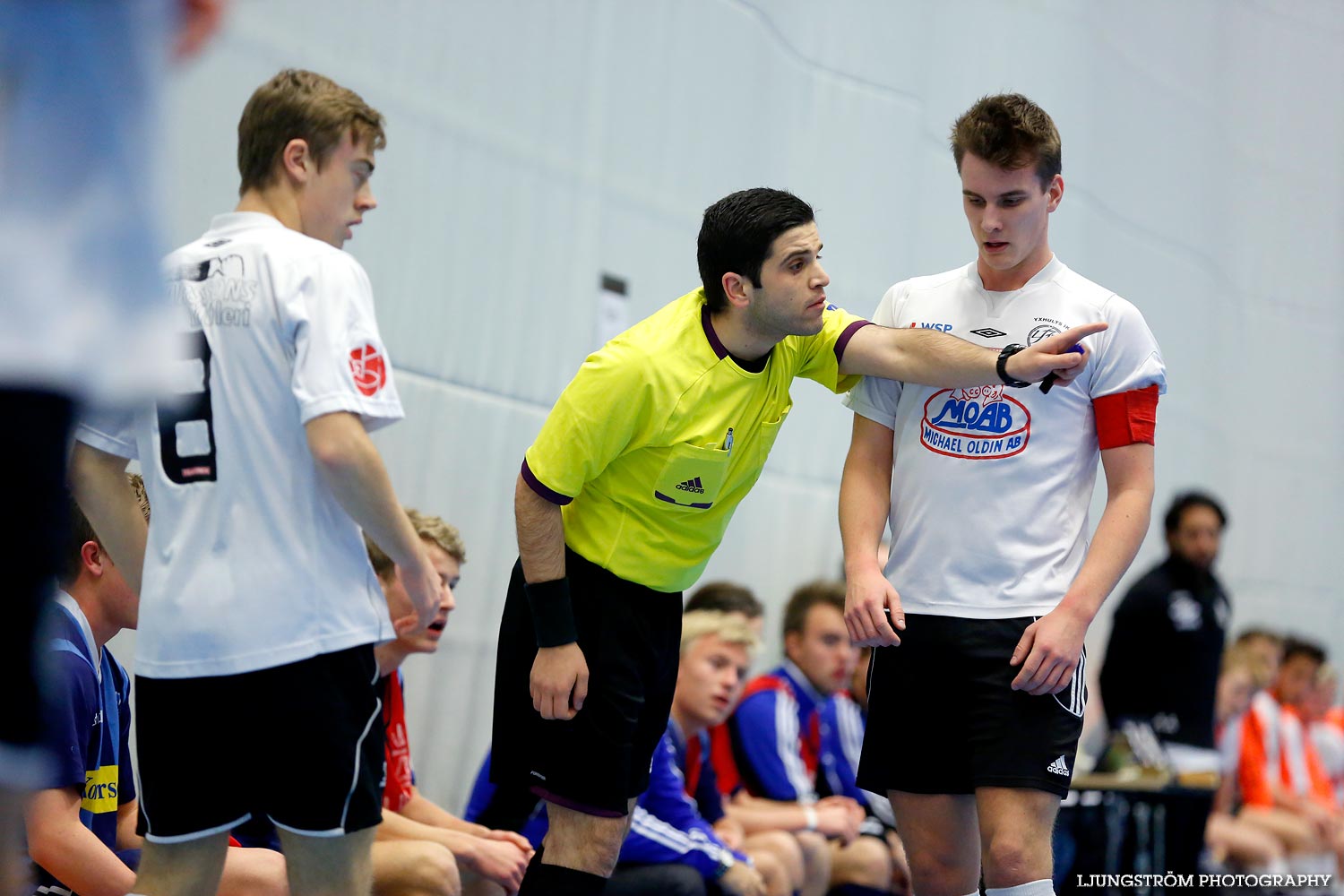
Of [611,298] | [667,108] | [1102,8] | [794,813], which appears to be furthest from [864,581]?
[1102,8]

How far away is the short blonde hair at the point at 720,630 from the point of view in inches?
209

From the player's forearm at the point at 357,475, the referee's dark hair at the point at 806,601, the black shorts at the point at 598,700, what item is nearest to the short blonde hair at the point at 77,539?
the player's forearm at the point at 357,475

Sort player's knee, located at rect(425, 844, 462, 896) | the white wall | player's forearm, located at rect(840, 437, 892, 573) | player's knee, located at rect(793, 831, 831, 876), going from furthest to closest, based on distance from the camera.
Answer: player's knee, located at rect(793, 831, 831, 876) → the white wall → player's knee, located at rect(425, 844, 462, 896) → player's forearm, located at rect(840, 437, 892, 573)

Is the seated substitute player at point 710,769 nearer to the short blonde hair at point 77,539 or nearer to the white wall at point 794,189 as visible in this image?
the white wall at point 794,189

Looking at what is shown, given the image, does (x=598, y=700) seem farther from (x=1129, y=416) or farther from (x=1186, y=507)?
(x=1186, y=507)

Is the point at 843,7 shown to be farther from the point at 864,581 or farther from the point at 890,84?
the point at 864,581

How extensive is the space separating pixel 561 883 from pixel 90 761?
118 cm

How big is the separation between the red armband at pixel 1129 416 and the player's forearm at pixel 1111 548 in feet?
0.35

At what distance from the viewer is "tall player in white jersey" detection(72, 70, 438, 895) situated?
2514 mm

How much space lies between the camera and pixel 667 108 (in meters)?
6.49

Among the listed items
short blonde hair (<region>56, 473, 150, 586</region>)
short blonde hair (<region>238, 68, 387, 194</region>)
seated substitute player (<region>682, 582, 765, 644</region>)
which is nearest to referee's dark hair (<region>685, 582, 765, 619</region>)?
seated substitute player (<region>682, 582, 765, 644</region>)

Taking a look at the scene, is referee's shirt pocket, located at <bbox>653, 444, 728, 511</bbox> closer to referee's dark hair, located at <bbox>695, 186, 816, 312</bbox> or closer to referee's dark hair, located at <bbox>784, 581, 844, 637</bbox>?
referee's dark hair, located at <bbox>695, 186, 816, 312</bbox>

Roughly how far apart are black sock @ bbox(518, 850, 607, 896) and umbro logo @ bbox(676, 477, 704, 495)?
89 cm

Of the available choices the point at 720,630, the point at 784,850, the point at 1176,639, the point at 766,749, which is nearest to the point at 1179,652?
the point at 1176,639
